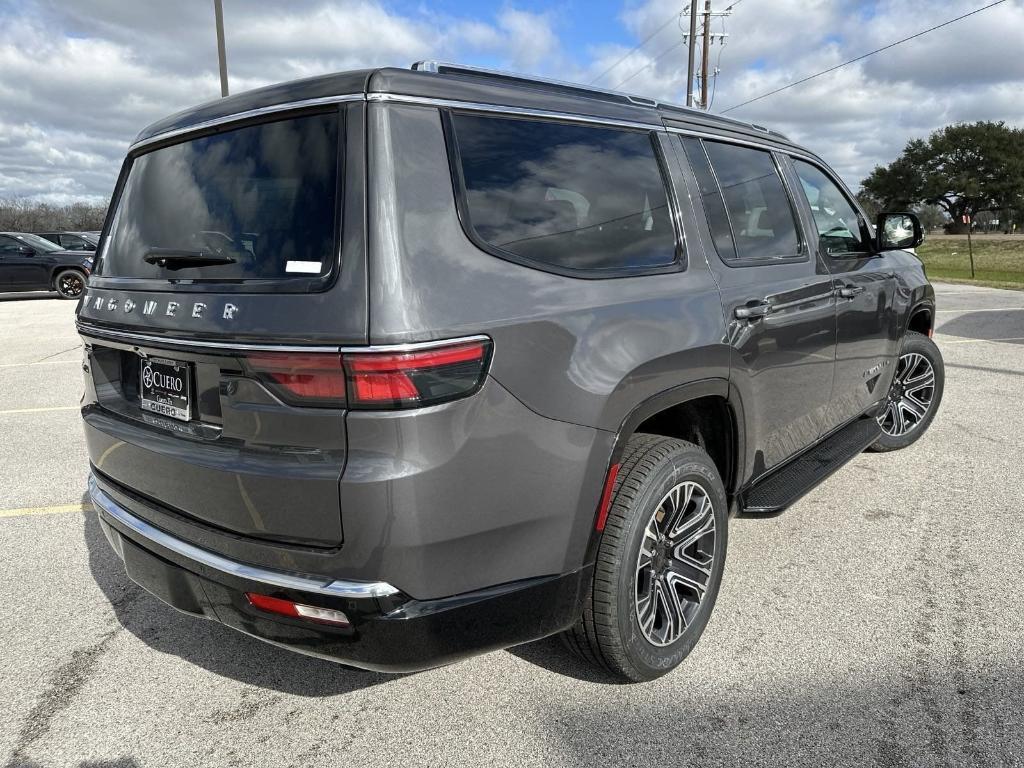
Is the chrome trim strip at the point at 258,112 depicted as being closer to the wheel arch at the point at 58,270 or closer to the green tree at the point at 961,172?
A: the wheel arch at the point at 58,270

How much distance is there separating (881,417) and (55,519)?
4.88m

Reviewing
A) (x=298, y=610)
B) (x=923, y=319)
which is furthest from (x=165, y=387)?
(x=923, y=319)

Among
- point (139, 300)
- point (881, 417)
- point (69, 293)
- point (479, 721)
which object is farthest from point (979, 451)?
point (69, 293)

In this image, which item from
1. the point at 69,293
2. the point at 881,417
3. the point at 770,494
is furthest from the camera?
the point at 69,293

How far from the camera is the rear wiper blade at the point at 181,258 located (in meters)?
2.19

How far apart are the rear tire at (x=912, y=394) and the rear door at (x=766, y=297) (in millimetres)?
1583

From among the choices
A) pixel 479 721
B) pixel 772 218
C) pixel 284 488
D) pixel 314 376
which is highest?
pixel 772 218

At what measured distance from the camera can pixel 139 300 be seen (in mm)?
2404

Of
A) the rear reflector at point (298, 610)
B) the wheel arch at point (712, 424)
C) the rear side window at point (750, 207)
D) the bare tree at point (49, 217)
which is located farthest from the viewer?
the bare tree at point (49, 217)

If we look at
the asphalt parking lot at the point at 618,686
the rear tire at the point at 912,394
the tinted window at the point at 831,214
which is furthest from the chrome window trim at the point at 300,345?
the rear tire at the point at 912,394

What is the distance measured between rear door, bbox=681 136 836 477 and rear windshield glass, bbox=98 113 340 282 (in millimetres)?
1527

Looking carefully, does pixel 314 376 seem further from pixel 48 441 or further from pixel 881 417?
pixel 48 441

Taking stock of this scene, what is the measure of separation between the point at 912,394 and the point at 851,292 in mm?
1761

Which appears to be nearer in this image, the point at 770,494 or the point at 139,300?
the point at 139,300
